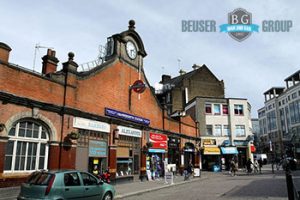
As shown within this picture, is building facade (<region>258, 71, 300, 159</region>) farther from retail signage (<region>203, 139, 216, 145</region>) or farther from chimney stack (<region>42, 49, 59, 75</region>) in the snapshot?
chimney stack (<region>42, 49, 59, 75</region>)

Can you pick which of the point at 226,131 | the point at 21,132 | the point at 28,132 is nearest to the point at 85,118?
the point at 28,132

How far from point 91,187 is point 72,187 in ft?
3.12

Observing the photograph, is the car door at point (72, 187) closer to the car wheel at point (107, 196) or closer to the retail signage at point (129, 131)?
the car wheel at point (107, 196)

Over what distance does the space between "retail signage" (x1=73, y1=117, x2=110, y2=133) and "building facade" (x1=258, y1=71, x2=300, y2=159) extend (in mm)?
55015

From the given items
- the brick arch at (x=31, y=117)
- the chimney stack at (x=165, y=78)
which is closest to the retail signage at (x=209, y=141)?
the chimney stack at (x=165, y=78)

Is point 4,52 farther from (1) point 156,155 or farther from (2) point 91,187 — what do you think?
(1) point 156,155

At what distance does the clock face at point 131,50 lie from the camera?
73.3 ft

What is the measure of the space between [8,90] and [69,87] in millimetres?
3876

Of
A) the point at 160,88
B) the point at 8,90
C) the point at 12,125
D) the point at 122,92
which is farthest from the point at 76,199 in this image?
the point at 160,88

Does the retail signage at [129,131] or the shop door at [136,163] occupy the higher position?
the retail signage at [129,131]

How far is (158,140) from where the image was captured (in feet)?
82.7

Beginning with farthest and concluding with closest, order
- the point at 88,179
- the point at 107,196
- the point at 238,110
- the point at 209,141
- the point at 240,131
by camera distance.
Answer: the point at 238,110
the point at 240,131
the point at 209,141
the point at 107,196
the point at 88,179

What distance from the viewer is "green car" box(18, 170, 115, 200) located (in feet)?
28.7

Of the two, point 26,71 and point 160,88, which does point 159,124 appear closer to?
point 26,71
